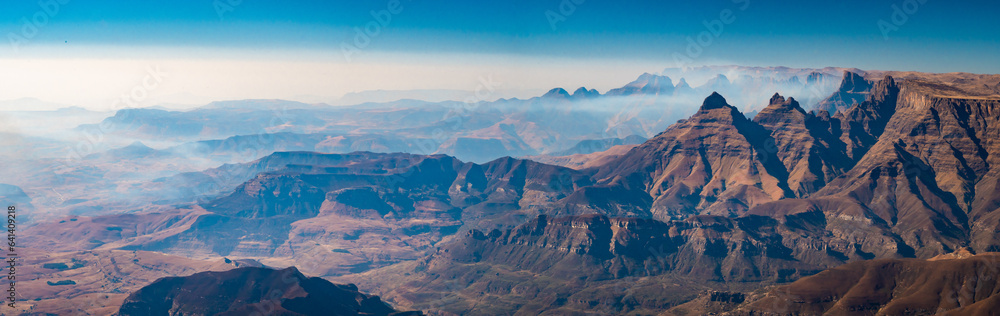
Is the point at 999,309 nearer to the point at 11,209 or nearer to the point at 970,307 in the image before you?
the point at 970,307

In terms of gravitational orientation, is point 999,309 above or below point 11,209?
below

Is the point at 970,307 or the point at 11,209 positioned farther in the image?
the point at 970,307

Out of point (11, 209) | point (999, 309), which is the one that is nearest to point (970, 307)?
point (999, 309)

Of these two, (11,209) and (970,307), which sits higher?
(11,209)
